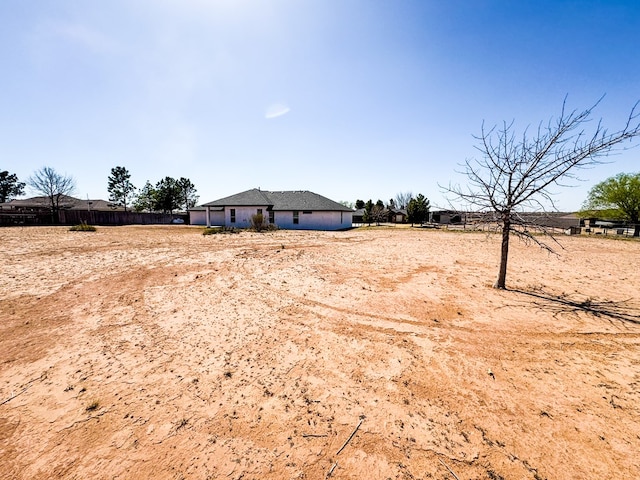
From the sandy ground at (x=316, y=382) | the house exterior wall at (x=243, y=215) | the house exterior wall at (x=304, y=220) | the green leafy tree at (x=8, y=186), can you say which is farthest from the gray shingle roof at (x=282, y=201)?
the green leafy tree at (x=8, y=186)

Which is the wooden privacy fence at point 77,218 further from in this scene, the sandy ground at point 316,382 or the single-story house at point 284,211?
the sandy ground at point 316,382

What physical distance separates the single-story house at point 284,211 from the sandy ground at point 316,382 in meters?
24.6

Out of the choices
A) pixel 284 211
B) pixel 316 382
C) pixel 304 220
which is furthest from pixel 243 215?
pixel 316 382

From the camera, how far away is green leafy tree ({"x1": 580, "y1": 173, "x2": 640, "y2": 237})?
27055mm

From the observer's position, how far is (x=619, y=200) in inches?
1098

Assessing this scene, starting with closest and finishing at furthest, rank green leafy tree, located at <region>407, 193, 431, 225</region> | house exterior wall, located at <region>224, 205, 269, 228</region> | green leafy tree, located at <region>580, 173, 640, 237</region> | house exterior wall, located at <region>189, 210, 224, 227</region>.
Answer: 1. green leafy tree, located at <region>580, 173, 640, 237</region>
2. house exterior wall, located at <region>224, 205, 269, 228</region>
3. house exterior wall, located at <region>189, 210, 224, 227</region>
4. green leafy tree, located at <region>407, 193, 431, 225</region>

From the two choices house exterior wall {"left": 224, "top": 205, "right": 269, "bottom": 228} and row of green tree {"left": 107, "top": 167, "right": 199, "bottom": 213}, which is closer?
house exterior wall {"left": 224, "top": 205, "right": 269, "bottom": 228}

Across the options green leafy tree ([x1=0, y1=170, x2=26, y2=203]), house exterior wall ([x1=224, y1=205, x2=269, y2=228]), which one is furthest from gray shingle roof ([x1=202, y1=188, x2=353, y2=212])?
green leafy tree ([x1=0, y1=170, x2=26, y2=203])

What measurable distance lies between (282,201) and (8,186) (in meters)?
64.7

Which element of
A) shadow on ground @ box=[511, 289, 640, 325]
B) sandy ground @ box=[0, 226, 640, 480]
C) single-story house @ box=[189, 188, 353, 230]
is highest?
single-story house @ box=[189, 188, 353, 230]

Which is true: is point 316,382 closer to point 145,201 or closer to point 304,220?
point 304,220

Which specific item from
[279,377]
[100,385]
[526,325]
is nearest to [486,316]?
[526,325]

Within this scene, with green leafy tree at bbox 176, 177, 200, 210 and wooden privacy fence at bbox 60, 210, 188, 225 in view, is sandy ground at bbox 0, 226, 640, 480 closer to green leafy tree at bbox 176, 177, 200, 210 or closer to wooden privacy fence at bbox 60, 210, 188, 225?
wooden privacy fence at bbox 60, 210, 188, 225

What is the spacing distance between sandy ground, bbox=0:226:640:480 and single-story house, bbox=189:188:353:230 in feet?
80.8
